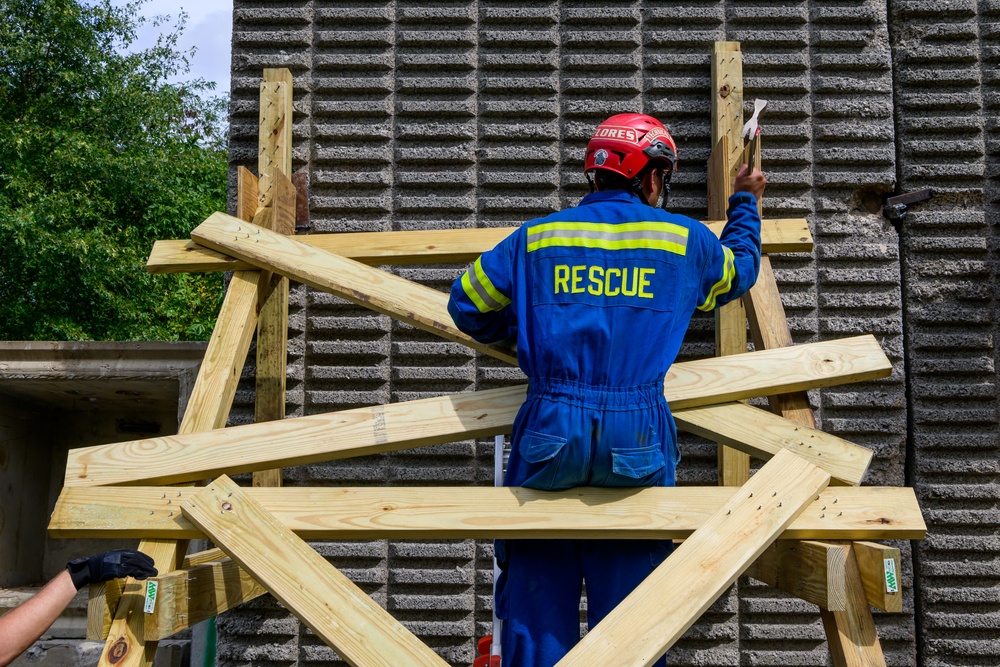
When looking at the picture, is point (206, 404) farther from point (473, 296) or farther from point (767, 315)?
point (767, 315)

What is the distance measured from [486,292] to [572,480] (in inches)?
30.0

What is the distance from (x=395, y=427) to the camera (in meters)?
3.75

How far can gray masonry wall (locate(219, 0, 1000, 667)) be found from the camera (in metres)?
5.34

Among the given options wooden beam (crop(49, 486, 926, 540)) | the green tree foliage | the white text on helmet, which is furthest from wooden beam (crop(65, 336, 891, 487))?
the green tree foliage

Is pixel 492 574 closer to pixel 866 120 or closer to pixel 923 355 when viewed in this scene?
pixel 923 355

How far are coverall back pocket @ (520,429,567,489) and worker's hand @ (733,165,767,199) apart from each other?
4.77ft

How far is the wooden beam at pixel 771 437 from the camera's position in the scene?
3.64m

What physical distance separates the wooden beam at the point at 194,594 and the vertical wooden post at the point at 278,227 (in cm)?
107

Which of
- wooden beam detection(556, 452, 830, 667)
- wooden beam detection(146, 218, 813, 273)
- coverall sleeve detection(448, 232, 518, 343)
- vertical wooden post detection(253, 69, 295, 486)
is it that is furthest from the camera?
vertical wooden post detection(253, 69, 295, 486)

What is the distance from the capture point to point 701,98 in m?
5.64

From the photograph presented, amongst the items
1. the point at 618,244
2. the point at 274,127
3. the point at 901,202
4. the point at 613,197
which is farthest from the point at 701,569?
the point at 274,127

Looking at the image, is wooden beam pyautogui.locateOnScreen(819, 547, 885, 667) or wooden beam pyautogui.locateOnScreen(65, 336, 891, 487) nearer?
wooden beam pyautogui.locateOnScreen(819, 547, 885, 667)

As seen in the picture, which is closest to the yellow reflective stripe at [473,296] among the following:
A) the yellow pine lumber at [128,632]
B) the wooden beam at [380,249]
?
the wooden beam at [380,249]

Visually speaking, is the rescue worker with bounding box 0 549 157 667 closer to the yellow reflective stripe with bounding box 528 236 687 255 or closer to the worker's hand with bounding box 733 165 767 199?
the yellow reflective stripe with bounding box 528 236 687 255
